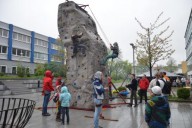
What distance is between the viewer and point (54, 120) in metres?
8.83

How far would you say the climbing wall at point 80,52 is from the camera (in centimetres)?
1157

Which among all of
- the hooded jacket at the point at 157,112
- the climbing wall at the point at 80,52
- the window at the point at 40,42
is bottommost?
the hooded jacket at the point at 157,112

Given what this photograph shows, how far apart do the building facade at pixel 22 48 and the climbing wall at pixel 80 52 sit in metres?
32.6

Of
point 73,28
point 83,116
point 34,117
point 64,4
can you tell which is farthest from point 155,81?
point 64,4

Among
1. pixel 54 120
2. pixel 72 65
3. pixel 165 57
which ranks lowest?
pixel 54 120

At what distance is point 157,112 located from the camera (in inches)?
182

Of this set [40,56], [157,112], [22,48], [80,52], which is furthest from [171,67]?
[157,112]

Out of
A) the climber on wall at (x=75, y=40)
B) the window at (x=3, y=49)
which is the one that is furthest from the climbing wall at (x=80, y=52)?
the window at (x=3, y=49)

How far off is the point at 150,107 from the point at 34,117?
6.14 meters

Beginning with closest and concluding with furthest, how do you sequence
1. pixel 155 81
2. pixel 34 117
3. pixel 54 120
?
pixel 155 81 < pixel 54 120 < pixel 34 117

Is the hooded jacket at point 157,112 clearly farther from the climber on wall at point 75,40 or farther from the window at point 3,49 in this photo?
the window at point 3,49

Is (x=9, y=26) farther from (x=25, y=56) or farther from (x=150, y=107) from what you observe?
(x=150, y=107)

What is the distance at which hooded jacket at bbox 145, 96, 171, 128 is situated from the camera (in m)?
4.64

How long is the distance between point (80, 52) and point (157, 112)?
7.83 meters
